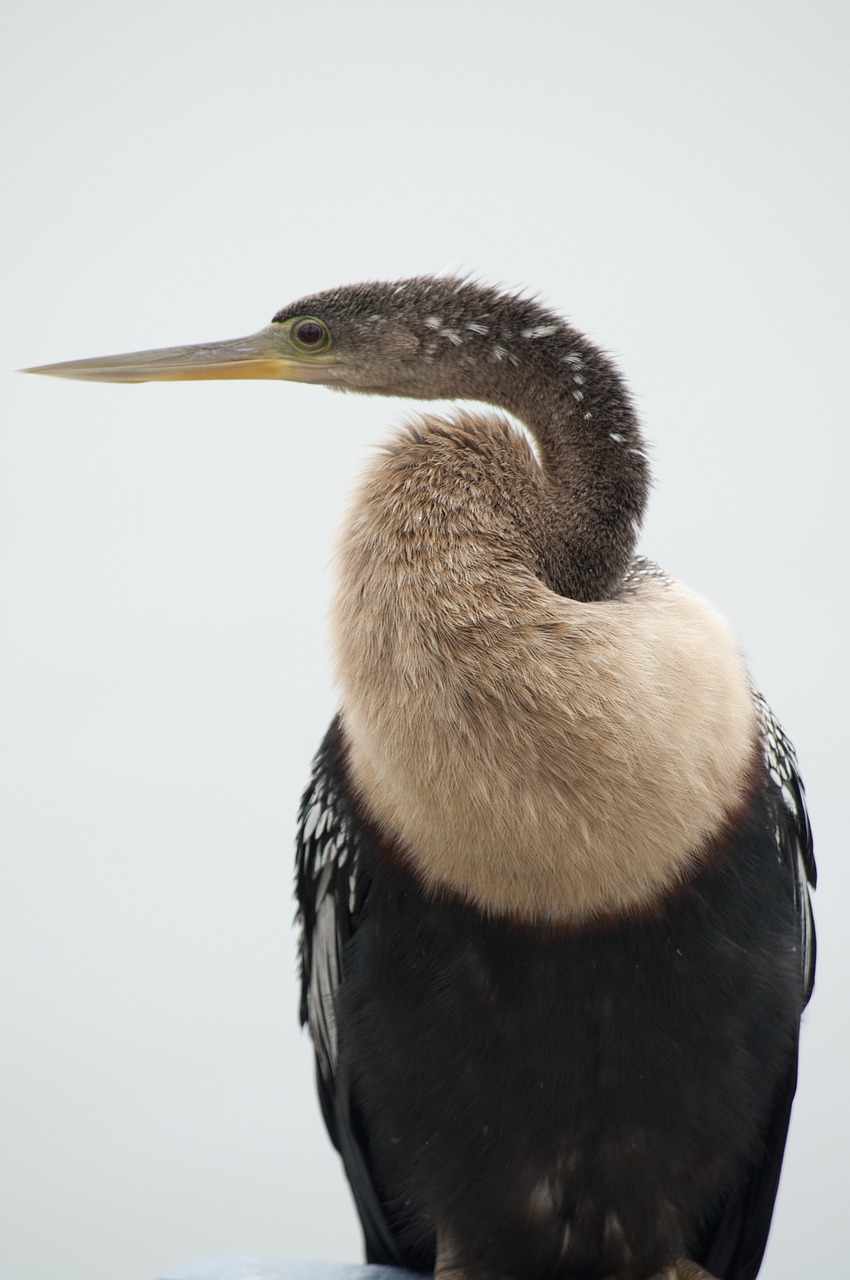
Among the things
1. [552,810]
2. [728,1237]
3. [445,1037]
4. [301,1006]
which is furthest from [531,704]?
[728,1237]

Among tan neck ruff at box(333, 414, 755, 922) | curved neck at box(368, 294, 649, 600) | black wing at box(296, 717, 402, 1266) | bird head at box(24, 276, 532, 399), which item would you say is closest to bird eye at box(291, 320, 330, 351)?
bird head at box(24, 276, 532, 399)

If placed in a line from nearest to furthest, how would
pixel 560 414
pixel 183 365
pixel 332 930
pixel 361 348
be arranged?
pixel 560 414 → pixel 361 348 → pixel 183 365 → pixel 332 930

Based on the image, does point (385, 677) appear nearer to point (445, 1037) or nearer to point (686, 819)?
point (686, 819)

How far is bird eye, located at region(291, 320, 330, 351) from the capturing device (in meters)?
2.10

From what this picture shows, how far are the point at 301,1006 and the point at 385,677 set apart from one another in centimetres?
104

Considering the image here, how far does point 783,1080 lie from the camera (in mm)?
2377

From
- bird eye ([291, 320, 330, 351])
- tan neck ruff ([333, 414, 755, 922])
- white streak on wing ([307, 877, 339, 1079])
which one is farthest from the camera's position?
white streak on wing ([307, 877, 339, 1079])

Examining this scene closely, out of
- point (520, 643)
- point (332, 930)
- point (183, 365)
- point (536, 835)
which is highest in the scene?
point (183, 365)

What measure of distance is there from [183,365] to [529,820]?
0.96 m

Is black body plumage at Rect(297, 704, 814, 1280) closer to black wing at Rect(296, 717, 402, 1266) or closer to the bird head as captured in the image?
black wing at Rect(296, 717, 402, 1266)

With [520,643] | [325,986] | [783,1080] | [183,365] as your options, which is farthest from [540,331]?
[783,1080]

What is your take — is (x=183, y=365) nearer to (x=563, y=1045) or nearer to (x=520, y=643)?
(x=520, y=643)

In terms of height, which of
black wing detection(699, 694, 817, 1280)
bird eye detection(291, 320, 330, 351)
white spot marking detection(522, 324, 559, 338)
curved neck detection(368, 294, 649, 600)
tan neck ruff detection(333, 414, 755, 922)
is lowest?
black wing detection(699, 694, 817, 1280)

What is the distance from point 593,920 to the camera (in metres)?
1.96
